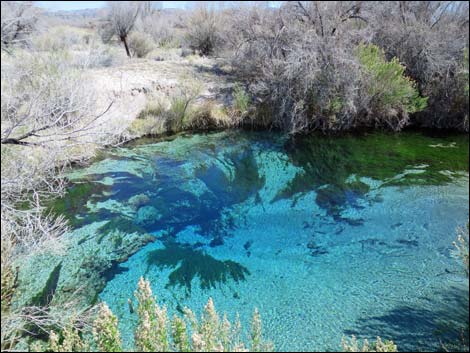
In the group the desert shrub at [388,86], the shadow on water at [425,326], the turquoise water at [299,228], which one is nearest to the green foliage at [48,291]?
the turquoise water at [299,228]

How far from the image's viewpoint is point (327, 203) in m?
8.70

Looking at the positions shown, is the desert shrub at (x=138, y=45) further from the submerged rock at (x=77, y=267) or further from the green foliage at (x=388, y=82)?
the submerged rock at (x=77, y=267)

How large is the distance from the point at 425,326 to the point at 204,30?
61.5ft

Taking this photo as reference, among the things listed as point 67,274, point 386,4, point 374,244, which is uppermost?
point 386,4

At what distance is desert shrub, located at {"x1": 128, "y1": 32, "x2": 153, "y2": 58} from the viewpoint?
795 inches

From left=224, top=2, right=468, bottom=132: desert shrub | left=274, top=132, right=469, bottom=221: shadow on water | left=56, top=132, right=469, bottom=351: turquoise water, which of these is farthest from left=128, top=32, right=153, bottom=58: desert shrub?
left=274, top=132, right=469, bottom=221: shadow on water

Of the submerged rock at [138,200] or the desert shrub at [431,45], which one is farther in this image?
the desert shrub at [431,45]

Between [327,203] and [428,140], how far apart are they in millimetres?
5929

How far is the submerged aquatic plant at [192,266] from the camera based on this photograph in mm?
6184

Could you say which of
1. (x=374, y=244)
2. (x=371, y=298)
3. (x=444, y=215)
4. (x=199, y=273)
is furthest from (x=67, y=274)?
(x=444, y=215)

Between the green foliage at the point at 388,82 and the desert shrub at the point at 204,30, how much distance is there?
926 centimetres

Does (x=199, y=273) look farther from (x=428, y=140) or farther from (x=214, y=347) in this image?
Result: (x=428, y=140)

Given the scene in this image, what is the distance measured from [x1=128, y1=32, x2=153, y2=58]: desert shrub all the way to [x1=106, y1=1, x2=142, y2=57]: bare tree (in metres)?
0.28

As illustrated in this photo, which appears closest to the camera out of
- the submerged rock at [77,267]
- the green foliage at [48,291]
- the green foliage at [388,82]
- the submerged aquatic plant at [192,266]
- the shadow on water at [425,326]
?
the shadow on water at [425,326]
